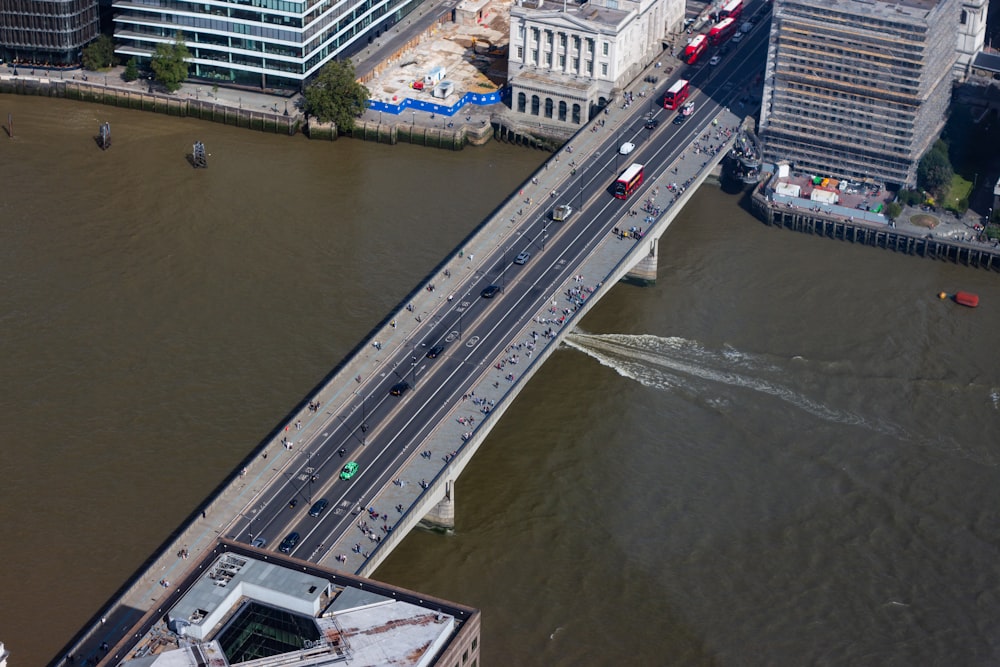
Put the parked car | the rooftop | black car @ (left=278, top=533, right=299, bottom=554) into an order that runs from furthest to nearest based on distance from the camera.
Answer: the parked car → black car @ (left=278, top=533, right=299, bottom=554) → the rooftop

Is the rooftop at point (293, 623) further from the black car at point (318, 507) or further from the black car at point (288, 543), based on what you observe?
the black car at point (318, 507)

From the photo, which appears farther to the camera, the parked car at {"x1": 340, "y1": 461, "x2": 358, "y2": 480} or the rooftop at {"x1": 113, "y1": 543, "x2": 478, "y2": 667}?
the parked car at {"x1": 340, "y1": 461, "x2": 358, "y2": 480}

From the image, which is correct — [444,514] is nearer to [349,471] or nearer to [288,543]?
[349,471]

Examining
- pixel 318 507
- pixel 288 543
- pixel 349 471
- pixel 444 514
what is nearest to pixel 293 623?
pixel 288 543

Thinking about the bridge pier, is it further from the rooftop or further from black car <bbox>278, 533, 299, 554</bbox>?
the rooftop

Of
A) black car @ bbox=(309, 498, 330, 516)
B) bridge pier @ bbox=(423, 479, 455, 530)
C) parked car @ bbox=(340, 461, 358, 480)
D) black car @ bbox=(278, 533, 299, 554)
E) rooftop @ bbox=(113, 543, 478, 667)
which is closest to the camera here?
rooftop @ bbox=(113, 543, 478, 667)

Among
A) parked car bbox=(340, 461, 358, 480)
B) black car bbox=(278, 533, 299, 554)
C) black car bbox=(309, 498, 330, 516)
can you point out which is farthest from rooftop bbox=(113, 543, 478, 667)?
parked car bbox=(340, 461, 358, 480)

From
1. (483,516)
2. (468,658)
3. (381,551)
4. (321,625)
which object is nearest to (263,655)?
(321,625)
